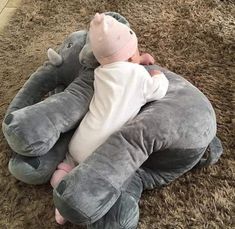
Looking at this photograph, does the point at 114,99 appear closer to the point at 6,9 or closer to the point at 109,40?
the point at 109,40

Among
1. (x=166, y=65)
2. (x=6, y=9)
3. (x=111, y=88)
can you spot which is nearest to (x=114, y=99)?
(x=111, y=88)

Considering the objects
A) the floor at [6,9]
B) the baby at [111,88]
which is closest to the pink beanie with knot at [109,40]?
the baby at [111,88]

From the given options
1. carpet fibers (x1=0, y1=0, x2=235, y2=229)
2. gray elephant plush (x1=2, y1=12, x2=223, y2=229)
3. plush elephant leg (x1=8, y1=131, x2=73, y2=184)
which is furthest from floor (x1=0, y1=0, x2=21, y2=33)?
plush elephant leg (x1=8, y1=131, x2=73, y2=184)

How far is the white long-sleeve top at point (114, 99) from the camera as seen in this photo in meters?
0.89

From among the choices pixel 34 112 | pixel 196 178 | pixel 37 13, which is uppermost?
pixel 34 112

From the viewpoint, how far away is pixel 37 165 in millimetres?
922

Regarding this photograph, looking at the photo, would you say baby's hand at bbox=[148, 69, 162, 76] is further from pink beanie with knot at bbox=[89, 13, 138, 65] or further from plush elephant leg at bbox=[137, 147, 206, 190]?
plush elephant leg at bbox=[137, 147, 206, 190]

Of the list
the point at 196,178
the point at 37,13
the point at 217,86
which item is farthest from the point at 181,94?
the point at 37,13

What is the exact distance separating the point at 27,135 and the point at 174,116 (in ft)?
→ 1.05

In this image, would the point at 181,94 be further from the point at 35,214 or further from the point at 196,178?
the point at 35,214

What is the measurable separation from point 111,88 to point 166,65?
1.44 feet

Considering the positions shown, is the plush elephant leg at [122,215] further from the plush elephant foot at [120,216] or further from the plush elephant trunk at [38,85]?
the plush elephant trunk at [38,85]

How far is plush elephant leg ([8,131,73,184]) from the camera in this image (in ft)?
3.02

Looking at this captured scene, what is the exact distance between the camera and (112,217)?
0.81 metres
